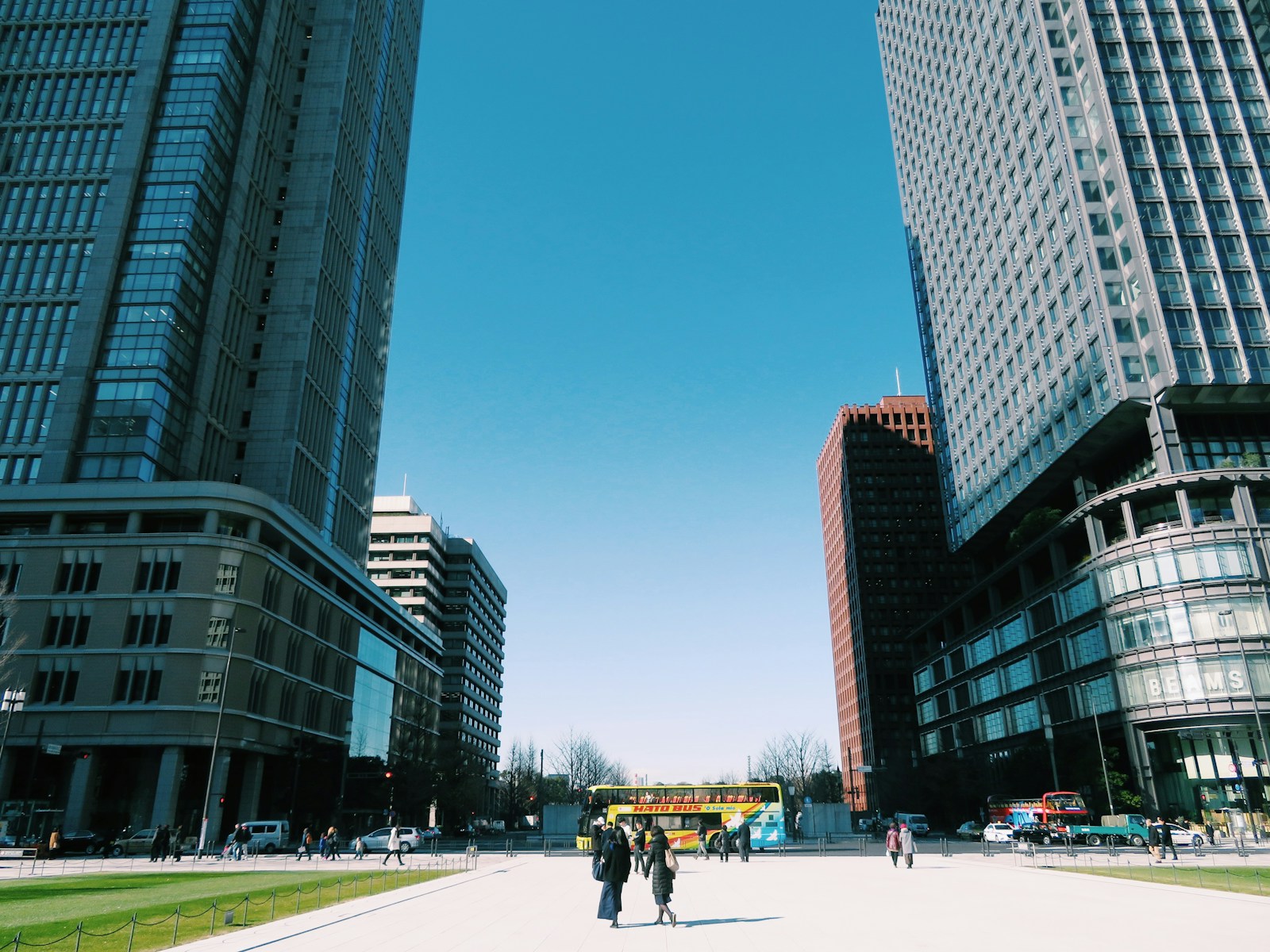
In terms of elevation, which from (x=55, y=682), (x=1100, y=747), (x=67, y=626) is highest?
(x=67, y=626)

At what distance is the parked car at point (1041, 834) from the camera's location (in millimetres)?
58938

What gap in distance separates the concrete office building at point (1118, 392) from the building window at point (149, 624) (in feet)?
227

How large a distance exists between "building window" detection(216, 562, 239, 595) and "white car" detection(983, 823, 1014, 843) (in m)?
56.6

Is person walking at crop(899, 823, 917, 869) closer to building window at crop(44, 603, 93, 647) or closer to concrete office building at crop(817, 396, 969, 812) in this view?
building window at crop(44, 603, 93, 647)

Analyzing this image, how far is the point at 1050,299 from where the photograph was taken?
264 feet

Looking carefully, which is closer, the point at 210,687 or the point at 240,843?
the point at 240,843

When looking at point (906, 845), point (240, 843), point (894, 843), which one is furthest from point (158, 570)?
point (906, 845)

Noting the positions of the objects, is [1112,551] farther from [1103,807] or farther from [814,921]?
[814,921]

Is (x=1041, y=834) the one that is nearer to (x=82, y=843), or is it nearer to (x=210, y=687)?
(x=210, y=687)

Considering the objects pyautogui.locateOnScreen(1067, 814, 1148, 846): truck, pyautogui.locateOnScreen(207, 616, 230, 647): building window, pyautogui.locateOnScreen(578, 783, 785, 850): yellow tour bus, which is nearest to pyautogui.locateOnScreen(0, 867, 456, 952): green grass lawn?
pyautogui.locateOnScreen(578, 783, 785, 850): yellow tour bus

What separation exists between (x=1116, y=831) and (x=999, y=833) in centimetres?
890

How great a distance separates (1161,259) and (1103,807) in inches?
1667

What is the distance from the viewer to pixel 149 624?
216 ft

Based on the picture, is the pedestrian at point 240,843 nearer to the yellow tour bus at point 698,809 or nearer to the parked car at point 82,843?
the parked car at point 82,843
